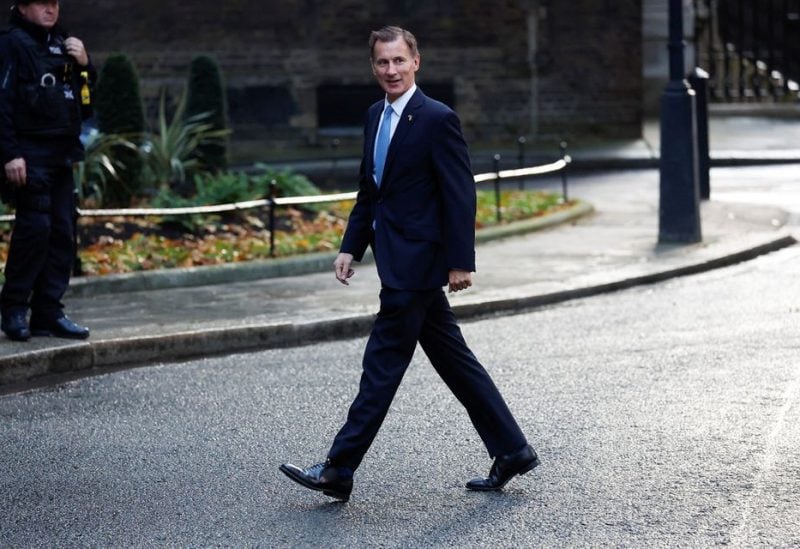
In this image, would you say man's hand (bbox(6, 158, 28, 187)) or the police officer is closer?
man's hand (bbox(6, 158, 28, 187))

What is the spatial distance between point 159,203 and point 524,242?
3.12 m

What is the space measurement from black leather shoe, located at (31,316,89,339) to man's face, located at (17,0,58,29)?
1626mm

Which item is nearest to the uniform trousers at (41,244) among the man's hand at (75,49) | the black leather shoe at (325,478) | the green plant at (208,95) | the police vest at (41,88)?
the police vest at (41,88)

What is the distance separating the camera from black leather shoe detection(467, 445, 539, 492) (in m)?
6.47

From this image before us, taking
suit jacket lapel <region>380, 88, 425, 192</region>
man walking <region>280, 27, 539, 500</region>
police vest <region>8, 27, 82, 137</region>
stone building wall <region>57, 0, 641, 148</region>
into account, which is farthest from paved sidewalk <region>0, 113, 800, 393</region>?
stone building wall <region>57, 0, 641, 148</region>

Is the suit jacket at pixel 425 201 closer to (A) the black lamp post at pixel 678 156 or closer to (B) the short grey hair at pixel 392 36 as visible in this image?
(B) the short grey hair at pixel 392 36

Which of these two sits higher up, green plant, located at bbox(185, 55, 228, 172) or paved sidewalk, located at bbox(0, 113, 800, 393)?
green plant, located at bbox(185, 55, 228, 172)

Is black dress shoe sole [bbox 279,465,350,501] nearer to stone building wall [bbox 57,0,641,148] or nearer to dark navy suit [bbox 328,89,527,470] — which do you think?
dark navy suit [bbox 328,89,527,470]

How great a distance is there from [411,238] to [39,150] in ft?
11.5

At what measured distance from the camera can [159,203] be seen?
47.2 feet

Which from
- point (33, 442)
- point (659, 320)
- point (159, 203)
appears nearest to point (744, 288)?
point (659, 320)

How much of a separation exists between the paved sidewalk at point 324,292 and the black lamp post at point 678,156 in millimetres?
218

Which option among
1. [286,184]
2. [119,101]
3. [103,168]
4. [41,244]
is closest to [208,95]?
[119,101]

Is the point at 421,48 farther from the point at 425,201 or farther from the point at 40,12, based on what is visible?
the point at 425,201
